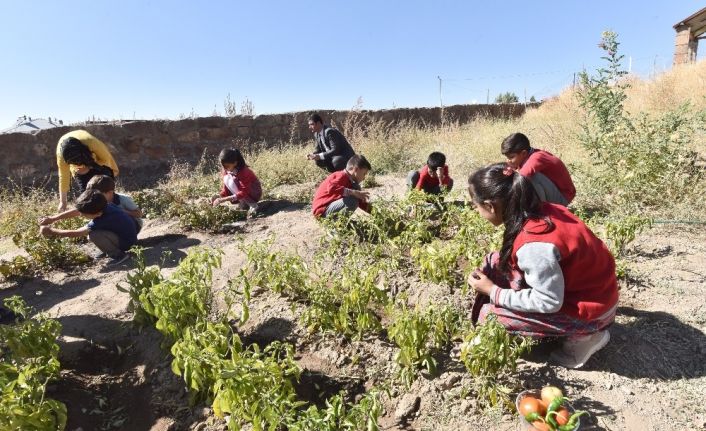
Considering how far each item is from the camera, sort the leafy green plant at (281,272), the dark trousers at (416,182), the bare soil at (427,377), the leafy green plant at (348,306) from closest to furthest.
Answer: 1. the bare soil at (427,377)
2. the leafy green plant at (348,306)
3. the leafy green plant at (281,272)
4. the dark trousers at (416,182)

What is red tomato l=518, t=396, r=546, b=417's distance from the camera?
1.64 m

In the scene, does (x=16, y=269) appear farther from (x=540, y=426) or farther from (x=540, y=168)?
(x=540, y=168)

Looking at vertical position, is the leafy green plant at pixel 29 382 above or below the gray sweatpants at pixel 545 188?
below

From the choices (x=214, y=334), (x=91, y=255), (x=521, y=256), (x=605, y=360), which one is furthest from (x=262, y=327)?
(x=91, y=255)

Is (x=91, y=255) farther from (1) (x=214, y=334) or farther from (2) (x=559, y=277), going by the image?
(2) (x=559, y=277)

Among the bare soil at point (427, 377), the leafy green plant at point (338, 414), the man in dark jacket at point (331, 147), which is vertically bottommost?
the bare soil at point (427, 377)

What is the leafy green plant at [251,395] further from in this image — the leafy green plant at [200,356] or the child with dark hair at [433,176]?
the child with dark hair at [433,176]

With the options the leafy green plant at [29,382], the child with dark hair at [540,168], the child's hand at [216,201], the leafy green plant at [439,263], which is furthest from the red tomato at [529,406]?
the child's hand at [216,201]

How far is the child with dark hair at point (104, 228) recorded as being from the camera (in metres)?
3.64

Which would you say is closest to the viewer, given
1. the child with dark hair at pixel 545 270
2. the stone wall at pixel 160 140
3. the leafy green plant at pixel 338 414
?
the leafy green plant at pixel 338 414

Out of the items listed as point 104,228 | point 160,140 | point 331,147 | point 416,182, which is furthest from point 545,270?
point 160,140

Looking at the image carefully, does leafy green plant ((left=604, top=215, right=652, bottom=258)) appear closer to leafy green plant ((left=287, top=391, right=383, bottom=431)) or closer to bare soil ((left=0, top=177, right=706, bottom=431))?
bare soil ((left=0, top=177, right=706, bottom=431))

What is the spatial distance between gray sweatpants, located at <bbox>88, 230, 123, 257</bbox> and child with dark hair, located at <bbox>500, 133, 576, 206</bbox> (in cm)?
356

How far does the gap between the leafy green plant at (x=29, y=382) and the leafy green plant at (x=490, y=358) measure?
1728 millimetres
